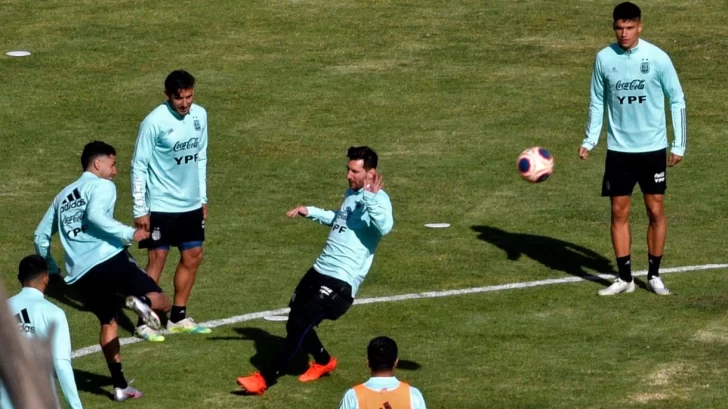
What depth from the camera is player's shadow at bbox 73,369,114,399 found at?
10242 millimetres

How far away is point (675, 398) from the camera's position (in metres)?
9.73

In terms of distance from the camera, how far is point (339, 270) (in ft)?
32.9

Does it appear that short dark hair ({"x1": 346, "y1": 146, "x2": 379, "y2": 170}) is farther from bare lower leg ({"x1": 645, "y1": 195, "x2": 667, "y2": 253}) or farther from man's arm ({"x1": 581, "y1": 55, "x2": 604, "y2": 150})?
bare lower leg ({"x1": 645, "y1": 195, "x2": 667, "y2": 253})

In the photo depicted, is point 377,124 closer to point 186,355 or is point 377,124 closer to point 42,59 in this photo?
point 42,59

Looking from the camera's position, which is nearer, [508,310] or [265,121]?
[508,310]

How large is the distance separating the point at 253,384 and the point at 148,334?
1.99 meters

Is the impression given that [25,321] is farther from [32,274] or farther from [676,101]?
A: [676,101]

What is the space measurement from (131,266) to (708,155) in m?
9.89

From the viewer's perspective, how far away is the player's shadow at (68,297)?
12180 millimetres

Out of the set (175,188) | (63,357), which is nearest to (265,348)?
(175,188)

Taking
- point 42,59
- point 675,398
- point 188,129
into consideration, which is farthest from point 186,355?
point 42,59

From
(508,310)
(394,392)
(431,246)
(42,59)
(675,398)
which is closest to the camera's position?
(394,392)

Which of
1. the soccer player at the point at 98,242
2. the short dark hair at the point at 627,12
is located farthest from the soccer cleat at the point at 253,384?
the short dark hair at the point at 627,12

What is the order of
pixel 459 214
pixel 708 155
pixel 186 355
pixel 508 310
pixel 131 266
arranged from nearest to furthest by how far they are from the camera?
pixel 131 266
pixel 186 355
pixel 508 310
pixel 459 214
pixel 708 155
